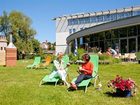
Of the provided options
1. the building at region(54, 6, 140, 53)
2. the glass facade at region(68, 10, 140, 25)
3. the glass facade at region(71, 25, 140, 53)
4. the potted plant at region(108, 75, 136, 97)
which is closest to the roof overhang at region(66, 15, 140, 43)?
the building at region(54, 6, 140, 53)

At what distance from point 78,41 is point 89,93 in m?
39.5

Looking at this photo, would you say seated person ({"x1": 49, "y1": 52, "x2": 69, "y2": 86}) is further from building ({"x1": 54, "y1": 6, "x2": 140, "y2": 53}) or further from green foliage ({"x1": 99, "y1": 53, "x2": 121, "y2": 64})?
building ({"x1": 54, "y1": 6, "x2": 140, "y2": 53})

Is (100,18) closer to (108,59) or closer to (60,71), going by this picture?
(108,59)

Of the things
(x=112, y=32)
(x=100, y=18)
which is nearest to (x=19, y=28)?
(x=100, y=18)

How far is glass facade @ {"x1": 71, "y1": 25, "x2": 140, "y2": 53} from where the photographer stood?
33031 millimetres

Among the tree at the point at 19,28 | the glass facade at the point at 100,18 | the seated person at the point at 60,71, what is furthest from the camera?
the tree at the point at 19,28

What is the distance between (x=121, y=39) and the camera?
116 feet

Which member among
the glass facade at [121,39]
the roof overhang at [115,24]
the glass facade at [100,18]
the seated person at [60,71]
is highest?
the glass facade at [100,18]

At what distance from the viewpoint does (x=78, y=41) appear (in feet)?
162

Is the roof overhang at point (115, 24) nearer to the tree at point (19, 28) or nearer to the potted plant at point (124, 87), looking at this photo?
the potted plant at point (124, 87)

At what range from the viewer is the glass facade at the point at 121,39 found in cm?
3303

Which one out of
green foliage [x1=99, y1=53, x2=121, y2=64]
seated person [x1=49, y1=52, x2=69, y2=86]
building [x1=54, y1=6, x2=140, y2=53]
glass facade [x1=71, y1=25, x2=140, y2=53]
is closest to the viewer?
seated person [x1=49, y1=52, x2=69, y2=86]

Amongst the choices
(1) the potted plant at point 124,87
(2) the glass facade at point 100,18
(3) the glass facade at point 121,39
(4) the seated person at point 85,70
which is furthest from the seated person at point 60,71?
(2) the glass facade at point 100,18

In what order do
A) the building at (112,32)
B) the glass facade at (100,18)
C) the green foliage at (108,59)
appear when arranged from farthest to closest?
the glass facade at (100,18) → the building at (112,32) → the green foliage at (108,59)
